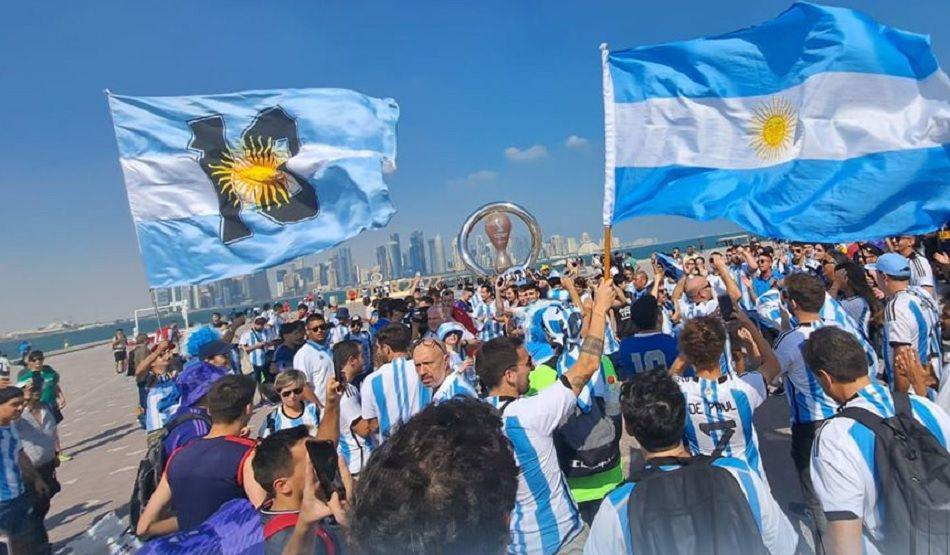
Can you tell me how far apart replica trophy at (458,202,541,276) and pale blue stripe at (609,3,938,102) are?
15.9 m

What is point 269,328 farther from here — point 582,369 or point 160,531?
point 582,369

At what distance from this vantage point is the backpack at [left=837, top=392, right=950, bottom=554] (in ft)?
6.01

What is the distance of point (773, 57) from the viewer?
443cm

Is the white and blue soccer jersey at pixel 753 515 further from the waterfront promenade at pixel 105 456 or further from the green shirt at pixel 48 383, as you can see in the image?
the green shirt at pixel 48 383

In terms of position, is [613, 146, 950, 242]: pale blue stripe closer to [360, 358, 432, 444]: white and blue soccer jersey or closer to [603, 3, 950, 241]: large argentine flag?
[603, 3, 950, 241]: large argentine flag

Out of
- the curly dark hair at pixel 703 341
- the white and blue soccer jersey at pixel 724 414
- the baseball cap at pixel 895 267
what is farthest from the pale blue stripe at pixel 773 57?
the white and blue soccer jersey at pixel 724 414

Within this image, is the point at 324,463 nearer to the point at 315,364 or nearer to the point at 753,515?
the point at 753,515

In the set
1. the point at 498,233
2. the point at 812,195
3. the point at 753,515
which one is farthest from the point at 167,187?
the point at 498,233

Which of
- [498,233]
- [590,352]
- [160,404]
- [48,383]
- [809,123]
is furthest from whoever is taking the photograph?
[498,233]

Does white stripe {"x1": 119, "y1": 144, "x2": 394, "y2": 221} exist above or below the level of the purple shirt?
above

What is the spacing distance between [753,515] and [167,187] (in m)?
4.93

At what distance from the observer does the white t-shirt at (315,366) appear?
5809mm

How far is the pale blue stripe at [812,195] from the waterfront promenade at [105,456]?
2177 millimetres

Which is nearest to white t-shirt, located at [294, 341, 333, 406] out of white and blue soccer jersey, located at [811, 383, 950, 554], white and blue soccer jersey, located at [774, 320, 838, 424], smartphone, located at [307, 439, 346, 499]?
smartphone, located at [307, 439, 346, 499]
